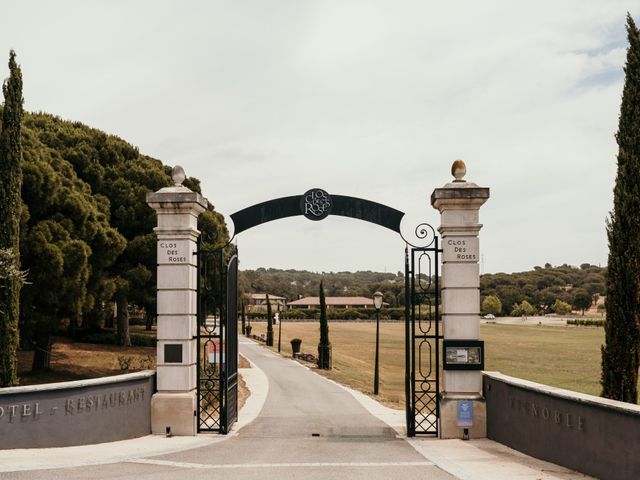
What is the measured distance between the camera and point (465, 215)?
46.0 feet

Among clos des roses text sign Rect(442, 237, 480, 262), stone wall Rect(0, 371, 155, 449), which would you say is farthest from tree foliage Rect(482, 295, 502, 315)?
stone wall Rect(0, 371, 155, 449)

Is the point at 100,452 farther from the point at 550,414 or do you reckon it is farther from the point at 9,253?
the point at 550,414

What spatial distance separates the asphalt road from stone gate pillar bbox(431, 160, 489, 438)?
4.29ft

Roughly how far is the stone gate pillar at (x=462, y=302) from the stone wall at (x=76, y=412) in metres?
6.19

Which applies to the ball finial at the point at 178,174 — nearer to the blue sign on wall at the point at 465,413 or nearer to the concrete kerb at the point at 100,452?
the concrete kerb at the point at 100,452

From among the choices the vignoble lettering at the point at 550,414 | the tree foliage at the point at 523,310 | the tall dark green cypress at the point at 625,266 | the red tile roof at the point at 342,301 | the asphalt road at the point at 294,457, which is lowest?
the tree foliage at the point at 523,310

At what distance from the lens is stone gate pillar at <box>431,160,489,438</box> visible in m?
13.8

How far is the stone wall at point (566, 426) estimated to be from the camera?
8.82 m

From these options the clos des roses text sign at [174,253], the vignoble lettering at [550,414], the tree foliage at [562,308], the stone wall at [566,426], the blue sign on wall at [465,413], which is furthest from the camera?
the tree foliage at [562,308]

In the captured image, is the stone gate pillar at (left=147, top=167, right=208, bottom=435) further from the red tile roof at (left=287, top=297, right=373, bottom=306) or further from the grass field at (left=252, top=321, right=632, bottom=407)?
the red tile roof at (left=287, top=297, right=373, bottom=306)

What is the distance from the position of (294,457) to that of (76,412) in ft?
13.5

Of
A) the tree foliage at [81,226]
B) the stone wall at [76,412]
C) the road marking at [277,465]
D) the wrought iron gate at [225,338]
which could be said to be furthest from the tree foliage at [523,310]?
the road marking at [277,465]

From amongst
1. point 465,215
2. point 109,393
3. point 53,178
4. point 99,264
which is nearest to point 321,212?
point 465,215

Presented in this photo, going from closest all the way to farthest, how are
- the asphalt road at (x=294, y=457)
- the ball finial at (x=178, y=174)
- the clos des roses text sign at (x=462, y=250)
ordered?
the asphalt road at (x=294, y=457) < the clos des roses text sign at (x=462, y=250) < the ball finial at (x=178, y=174)
